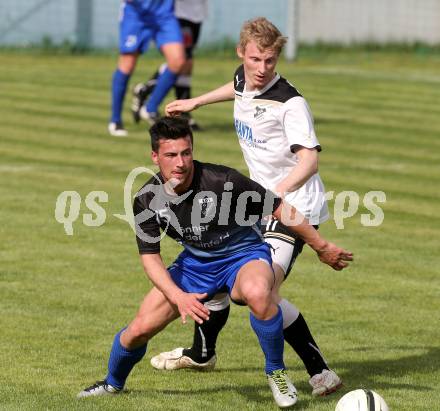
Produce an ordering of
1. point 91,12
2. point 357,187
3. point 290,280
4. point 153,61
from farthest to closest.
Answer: point 91,12, point 153,61, point 357,187, point 290,280

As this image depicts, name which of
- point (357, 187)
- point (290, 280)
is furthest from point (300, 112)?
point (357, 187)

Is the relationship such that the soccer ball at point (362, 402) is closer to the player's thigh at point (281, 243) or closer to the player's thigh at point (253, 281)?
the player's thigh at point (253, 281)

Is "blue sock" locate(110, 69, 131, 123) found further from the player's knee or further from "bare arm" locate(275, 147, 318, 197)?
the player's knee

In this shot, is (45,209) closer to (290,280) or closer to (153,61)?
(290,280)

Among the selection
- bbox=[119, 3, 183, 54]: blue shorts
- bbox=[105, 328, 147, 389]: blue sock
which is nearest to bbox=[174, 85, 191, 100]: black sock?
bbox=[119, 3, 183, 54]: blue shorts

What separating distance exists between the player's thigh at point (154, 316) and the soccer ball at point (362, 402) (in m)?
1.08

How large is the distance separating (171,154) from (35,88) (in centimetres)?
1554

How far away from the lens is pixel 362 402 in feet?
22.0

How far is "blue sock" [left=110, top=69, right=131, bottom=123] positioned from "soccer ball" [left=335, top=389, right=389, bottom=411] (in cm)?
1122

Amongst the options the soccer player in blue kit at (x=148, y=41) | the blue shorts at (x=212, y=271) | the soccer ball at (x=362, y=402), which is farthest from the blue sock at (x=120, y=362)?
the soccer player in blue kit at (x=148, y=41)

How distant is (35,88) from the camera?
22.2m

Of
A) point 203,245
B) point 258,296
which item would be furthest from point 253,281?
point 203,245

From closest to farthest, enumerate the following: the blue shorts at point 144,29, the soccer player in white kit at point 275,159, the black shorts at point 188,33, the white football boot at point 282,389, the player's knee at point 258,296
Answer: the player's knee at point 258,296
the white football boot at point 282,389
the soccer player in white kit at point 275,159
the blue shorts at point 144,29
the black shorts at point 188,33

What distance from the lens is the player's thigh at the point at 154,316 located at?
7.12 metres
